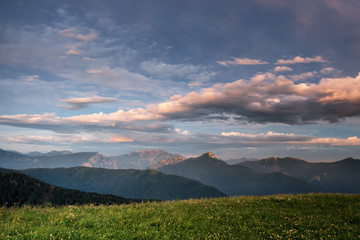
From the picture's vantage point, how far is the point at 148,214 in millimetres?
15156

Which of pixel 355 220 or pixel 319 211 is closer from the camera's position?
pixel 355 220

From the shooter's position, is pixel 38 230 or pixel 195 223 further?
pixel 195 223

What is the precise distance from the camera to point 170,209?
16375 mm

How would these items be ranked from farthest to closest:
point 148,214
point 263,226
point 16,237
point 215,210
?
point 215,210
point 148,214
point 263,226
point 16,237

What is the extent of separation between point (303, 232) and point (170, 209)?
8.38 metres

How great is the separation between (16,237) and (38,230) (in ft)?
2.97

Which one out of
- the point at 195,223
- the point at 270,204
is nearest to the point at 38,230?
the point at 195,223

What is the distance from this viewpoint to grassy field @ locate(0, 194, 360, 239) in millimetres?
11117

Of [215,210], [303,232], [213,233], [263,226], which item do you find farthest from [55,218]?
[303,232]

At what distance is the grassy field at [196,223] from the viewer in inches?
438

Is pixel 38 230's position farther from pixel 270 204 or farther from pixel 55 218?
pixel 270 204

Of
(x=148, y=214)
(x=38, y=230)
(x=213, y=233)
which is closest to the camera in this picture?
(x=38, y=230)

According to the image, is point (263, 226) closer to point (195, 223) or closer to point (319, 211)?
point (195, 223)

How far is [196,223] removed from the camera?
516 inches
